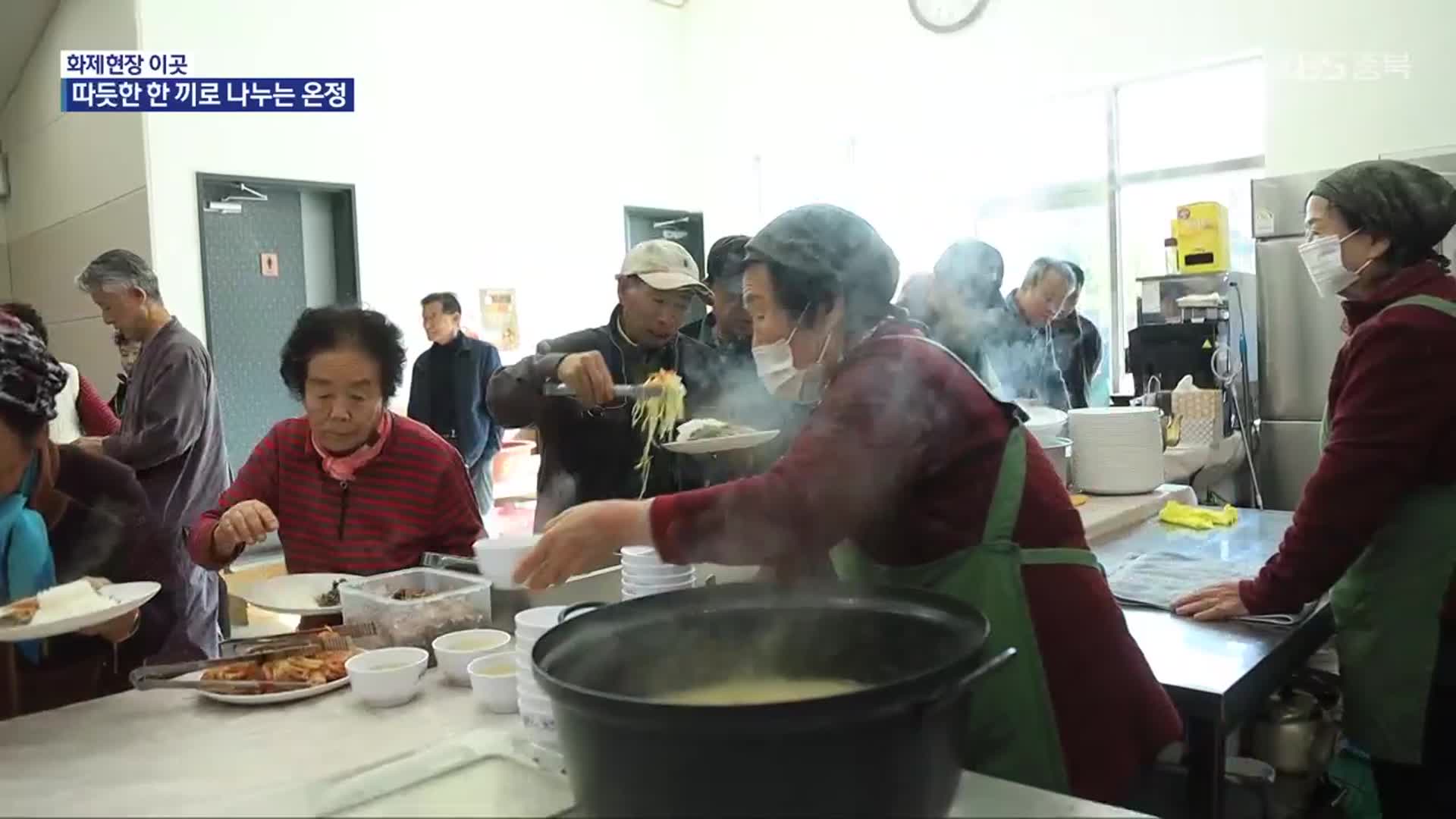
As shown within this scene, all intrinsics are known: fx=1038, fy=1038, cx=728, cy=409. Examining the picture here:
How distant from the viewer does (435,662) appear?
1738 millimetres

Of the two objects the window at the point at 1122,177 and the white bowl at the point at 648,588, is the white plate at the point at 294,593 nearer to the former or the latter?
the white bowl at the point at 648,588

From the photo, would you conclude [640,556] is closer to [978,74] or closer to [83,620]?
[83,620]

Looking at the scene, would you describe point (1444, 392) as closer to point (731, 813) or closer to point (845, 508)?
point (845, 508)

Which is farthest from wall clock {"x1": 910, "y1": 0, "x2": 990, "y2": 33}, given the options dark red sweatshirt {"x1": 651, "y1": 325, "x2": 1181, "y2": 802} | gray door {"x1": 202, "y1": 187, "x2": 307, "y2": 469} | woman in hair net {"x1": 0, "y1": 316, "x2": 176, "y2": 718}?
woman in hair net {"x1": 0, "y1": 316, "x2": 176, "y2": 718}

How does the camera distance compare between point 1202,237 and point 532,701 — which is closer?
point 532,701

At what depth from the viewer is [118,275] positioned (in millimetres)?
3803

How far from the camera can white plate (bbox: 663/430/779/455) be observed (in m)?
2.30

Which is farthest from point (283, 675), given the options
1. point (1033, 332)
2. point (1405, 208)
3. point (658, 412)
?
point (1033, 332)

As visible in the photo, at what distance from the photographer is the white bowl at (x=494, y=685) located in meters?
1.46

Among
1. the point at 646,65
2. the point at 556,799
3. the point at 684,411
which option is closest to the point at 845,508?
the point at 556,799

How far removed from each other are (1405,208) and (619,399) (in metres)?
Result: 1.86

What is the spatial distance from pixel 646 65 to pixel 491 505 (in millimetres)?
3673

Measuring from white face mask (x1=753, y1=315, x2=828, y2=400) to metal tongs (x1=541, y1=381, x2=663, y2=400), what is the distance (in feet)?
2.78

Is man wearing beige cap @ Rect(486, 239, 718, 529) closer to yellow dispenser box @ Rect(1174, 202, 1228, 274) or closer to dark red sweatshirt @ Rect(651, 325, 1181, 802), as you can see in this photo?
dark red sweatshirt @ Rect(651, 325, 1181, 802)
